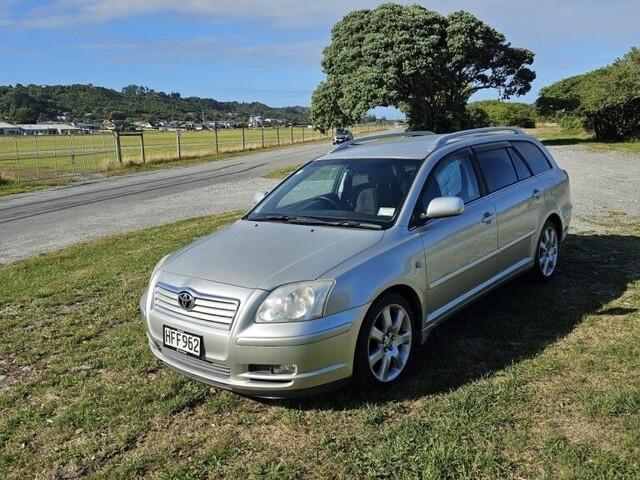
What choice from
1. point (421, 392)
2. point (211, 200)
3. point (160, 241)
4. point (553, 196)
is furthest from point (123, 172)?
point (421, 392)

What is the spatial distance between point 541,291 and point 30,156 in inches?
1817

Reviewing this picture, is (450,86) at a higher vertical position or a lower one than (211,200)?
higher

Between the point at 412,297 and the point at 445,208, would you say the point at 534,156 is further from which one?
the point at 412,297

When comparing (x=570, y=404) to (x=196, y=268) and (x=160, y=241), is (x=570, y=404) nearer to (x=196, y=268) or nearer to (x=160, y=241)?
(x=196, y=268)

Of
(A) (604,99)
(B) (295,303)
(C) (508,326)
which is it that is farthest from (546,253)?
(A) (604,99)

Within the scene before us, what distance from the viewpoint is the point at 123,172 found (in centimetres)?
2564

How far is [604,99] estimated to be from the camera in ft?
109

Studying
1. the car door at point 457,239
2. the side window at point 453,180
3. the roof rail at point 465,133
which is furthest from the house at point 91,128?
the car door at point 457,239

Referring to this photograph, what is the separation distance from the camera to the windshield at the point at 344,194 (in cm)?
437

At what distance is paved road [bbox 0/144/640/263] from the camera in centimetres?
1067

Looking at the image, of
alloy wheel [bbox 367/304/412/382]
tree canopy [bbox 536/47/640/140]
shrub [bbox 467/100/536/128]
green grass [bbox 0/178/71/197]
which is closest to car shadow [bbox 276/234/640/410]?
alloy wheel [bbox 367/304/412/382]

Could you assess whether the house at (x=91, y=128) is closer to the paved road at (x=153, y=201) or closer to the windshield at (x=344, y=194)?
the paved road at (x=153, y=201)

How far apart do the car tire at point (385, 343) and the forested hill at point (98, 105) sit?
87.2 metres

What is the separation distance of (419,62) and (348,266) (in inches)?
1152
